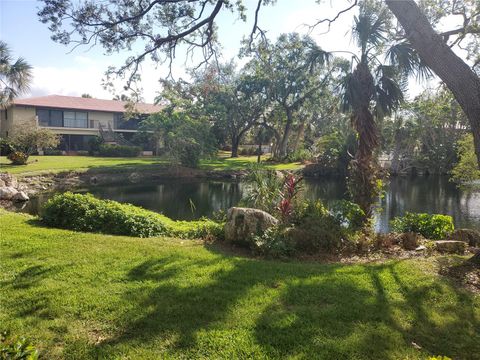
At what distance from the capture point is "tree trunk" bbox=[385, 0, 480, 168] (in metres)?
5.07

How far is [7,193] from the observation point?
18297 mm

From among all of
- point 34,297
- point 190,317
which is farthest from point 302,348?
point 34,297

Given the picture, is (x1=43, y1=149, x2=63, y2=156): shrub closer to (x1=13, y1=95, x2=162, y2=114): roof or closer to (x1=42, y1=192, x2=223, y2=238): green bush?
(x1=13, y1=95, x2=162, y2=114): roof

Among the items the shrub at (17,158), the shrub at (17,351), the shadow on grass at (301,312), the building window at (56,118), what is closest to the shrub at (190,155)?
the shrub at (17,158)

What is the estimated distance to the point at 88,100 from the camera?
45.5m

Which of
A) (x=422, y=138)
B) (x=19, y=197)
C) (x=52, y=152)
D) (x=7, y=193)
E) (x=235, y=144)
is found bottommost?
(x=19, y=197)

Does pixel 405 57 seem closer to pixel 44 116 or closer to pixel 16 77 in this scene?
pixel 16 77

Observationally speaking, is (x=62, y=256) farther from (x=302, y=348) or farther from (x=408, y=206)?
(x=408, y=206)

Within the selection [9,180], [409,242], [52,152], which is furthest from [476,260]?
[52,152]

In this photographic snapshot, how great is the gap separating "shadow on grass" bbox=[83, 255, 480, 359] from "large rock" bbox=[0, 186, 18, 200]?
15.9 m

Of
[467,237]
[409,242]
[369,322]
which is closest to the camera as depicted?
[369,322]

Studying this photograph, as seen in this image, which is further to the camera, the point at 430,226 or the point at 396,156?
the point at 396,156

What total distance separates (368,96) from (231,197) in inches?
564

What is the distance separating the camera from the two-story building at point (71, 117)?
37.9 metres
